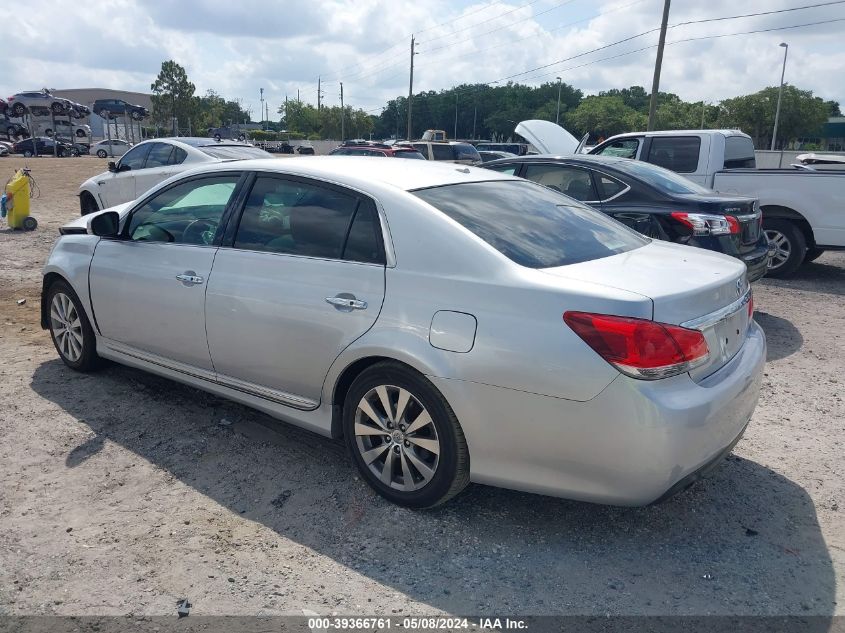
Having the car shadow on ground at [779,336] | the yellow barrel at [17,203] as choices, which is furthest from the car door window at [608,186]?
the yellow barrel at [17,203]

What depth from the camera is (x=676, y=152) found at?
33.0 ft

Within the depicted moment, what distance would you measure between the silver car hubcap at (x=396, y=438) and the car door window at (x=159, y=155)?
8.92 metres

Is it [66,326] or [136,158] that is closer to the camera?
[66,326]

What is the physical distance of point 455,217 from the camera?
334cm

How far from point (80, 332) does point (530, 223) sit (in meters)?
3.38

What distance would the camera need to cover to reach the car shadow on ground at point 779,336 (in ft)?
19.8

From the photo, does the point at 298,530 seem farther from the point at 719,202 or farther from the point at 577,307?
the point at 719,202

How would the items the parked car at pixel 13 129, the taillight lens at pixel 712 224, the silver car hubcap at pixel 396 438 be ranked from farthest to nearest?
the parked car at pixel 13 129 → the taillight lens at pixel 712 224 → the silver car hubcap at pixel 396 438

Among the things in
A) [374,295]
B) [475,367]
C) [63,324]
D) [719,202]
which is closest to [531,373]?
[475,367]

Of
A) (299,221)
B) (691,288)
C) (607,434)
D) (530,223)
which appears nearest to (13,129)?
(299,221)

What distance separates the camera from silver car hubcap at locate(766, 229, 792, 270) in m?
9.14

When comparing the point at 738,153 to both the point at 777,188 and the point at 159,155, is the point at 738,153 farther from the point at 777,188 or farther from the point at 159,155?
the point at 159,155

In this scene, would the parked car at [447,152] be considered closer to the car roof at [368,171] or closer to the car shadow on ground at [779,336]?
the car shadow on ground at [779,336]

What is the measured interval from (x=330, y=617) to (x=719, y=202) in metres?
5.59
